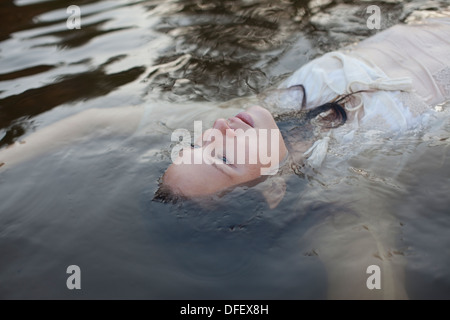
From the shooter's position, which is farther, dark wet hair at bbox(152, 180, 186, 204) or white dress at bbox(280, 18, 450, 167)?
white dress at bbox(280, 18, 450, 167)

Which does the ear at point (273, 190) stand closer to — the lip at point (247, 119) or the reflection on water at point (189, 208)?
the reflection on water at point (189, 208)

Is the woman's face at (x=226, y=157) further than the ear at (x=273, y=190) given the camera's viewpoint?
No

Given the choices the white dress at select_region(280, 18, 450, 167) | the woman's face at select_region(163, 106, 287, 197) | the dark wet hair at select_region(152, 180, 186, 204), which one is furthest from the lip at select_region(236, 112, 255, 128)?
the dark wet hair at select_region(152, 180, 186, 204)

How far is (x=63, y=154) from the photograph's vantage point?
340 cm

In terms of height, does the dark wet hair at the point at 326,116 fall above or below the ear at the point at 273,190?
above

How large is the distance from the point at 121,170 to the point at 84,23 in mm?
2695

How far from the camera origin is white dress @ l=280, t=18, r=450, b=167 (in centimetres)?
306

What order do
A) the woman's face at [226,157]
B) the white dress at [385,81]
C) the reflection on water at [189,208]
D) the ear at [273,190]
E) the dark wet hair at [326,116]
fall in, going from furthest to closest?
the dark wet hair at [326,116] → the white dress at [385,81] → the ear at [273,190] → the woman's face at [226,157] → the reflection on water at [189,208]

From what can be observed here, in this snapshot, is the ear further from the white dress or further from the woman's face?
the white dress

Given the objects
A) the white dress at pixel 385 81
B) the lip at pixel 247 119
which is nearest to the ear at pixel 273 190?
the white dress at pixel 385 81

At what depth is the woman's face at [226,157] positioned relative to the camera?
2.76 metres

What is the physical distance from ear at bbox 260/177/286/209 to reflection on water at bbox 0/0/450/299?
4 cm
